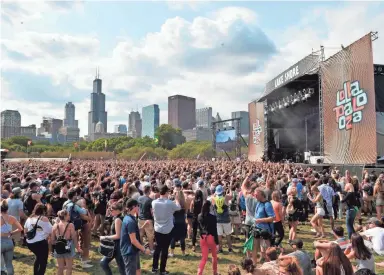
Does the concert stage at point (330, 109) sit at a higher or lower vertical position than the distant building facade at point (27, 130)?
lower

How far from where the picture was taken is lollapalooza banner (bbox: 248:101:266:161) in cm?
3400

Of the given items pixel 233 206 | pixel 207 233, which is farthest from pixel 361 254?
pixel 233 206

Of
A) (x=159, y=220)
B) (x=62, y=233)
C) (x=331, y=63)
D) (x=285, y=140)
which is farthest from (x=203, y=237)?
(x=285, y=140)

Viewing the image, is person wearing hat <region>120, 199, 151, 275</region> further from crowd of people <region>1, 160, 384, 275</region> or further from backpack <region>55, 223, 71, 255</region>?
backpack <region>55, 223, 71, 255</region>

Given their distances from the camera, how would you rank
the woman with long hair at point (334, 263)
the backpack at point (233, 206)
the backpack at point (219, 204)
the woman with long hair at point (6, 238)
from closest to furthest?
1. the woman with long hair at point (334, 263)
2. the woman with long hair at point (6, 238)
3. the backpack at point (219, 204)
4. the backpack at point (233, 206)

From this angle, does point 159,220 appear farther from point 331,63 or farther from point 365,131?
point 331,63

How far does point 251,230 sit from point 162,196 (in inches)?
73.9

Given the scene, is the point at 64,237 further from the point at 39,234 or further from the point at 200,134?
the point at 200,134

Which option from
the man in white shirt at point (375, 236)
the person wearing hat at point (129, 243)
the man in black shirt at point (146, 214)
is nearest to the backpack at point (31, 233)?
the person wearing hat at point (129, 243)

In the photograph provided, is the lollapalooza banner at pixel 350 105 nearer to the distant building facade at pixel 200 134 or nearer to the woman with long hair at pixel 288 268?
the woman with long hair at pixel 288 268

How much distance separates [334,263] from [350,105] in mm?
16943

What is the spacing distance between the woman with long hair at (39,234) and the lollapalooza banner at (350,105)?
16.2 metres

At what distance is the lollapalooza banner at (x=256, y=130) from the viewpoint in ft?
112

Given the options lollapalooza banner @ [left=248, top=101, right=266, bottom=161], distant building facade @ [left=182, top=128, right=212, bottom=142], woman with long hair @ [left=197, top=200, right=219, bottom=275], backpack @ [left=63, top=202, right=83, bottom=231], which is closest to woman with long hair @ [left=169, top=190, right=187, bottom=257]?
woman with long hair @ [left=197, top=200, right=219, bottom=275]
